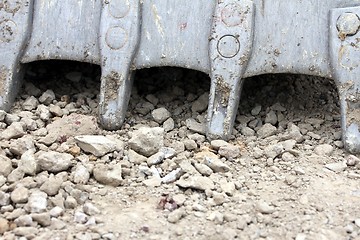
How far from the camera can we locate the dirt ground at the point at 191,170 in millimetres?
1743

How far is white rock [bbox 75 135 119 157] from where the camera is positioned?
2082mm

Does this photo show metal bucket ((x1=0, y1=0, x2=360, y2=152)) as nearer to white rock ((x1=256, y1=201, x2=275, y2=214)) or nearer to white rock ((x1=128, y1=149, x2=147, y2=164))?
white rock ((x1=128, y1=149, x2=147, y2=164))

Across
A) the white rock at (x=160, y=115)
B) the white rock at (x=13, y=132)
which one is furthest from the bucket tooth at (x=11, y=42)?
the white rock at (x=160, y=115)

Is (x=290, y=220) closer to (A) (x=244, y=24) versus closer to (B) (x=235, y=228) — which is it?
(B) (x=235, y=228)

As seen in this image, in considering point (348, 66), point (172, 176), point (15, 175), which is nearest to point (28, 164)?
point (15, 175)

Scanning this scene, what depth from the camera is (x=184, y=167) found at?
202 cm

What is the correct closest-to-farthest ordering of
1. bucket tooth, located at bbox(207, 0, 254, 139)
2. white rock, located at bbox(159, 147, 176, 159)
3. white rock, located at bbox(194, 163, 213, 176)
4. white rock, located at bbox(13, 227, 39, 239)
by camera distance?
white rock, located at bbox(13, 227, 39, 239) < white rock, located at bbox(194, 163, 213, 176) < white rock, located at bbox(159, 147, 176, 159) < bucket tooth, located at bbox(207, 0, 254, 139)

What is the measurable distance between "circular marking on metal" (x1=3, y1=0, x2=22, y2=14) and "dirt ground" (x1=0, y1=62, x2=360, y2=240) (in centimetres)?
33

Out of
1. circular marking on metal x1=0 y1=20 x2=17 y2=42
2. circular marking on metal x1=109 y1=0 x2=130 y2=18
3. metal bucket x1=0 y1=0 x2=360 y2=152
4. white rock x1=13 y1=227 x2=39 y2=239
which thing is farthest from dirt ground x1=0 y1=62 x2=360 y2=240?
circular marking on metal x1=109 y1=0 x2=130 y2=18

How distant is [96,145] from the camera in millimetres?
2092

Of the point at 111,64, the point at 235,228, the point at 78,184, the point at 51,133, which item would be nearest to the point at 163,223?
the point at 235,228

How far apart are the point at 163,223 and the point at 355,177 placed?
2.39 ft

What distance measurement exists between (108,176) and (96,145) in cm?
19

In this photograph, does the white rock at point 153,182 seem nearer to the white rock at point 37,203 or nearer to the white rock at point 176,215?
the white rock at point 176,215
